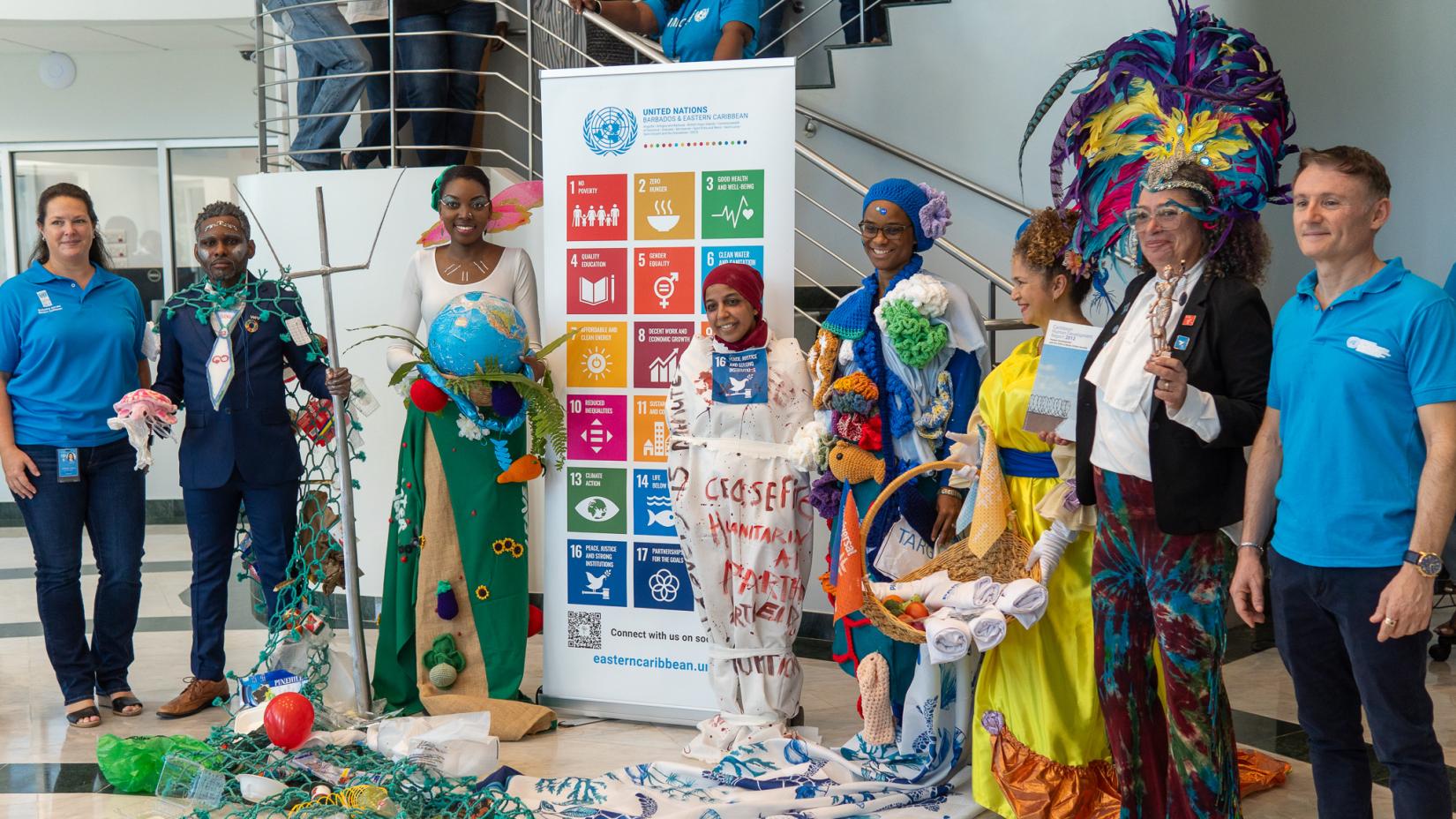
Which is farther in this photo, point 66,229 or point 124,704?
point 124,704

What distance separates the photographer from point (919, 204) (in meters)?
3.80

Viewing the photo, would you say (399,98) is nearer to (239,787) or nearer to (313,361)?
(313,361)

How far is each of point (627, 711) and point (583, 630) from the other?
0.32 meters

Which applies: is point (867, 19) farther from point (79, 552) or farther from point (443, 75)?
point (79, 552)

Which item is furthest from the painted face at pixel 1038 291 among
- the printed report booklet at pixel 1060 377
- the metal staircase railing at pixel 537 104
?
the metal staircase railing at pixel 537 104

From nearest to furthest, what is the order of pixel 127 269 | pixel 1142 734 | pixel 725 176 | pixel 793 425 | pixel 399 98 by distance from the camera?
pixel 1142 734, pixel 793 425, pixel 725 176, pixel 399 98, pixel 127 269

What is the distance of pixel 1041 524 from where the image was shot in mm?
3496

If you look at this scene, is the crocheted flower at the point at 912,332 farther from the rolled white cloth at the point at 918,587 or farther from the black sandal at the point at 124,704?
the black sandal at the point at 124,704

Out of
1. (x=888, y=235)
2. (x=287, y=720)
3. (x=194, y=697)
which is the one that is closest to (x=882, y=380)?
(x=888, y=235)

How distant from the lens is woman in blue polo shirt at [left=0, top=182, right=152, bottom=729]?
4.49 metres

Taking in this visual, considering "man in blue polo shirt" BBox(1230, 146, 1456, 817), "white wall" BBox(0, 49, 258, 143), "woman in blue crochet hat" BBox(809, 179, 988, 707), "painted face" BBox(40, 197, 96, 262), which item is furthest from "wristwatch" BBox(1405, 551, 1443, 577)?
"white wall" BBox(0, 49, 258, 143)

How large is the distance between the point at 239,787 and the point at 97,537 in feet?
4.81

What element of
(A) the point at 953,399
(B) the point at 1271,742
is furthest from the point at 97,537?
(B) the point at 1271,742

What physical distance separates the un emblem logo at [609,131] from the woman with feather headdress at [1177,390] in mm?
1739
